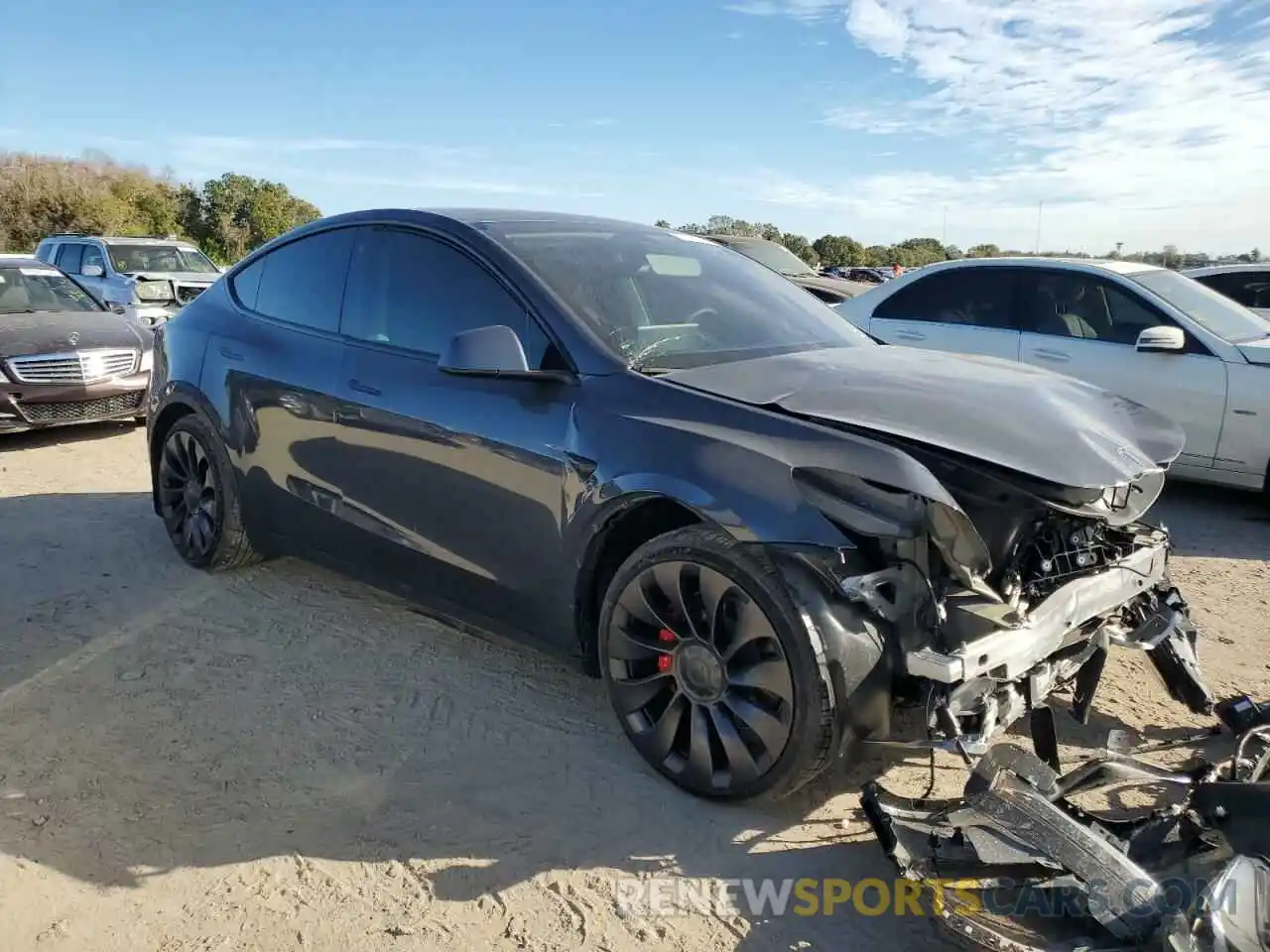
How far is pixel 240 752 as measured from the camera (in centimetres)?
332

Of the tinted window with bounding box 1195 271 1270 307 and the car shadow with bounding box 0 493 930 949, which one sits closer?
the car shadow with bounding box 0 493 930 949

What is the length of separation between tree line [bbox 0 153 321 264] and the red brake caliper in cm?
3558

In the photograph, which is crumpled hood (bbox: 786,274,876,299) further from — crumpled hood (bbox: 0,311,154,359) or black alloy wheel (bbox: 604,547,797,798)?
black alloy wheel (bbox: 604,547,797,798)

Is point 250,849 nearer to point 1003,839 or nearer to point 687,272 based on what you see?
point 1003,839

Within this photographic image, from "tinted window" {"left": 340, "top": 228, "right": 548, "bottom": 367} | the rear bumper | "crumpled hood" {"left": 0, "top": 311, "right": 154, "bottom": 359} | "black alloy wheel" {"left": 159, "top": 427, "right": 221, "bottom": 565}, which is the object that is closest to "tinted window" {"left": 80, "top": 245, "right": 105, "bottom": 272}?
"crumpled hood" {"left": 0, "top": 311, "right": 154, "bottom": 359}

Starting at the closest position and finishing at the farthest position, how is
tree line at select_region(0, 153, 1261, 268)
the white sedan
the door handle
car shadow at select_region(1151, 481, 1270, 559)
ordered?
car shadow at select_region(1151, 481, 1270, 559) → the white sedan → the door handle → tree line at select_region(0, 153, 1261, 268)

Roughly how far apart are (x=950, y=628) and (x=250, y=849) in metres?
2.03

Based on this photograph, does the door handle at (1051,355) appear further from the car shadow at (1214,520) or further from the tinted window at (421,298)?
the tinted window at (421,298)

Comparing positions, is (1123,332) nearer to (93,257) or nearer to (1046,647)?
(1046,647)

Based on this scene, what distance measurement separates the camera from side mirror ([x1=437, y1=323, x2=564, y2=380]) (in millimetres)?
3279

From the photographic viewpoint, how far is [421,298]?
3898 millimetres

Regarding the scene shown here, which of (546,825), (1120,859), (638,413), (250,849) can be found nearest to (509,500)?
(638,413)

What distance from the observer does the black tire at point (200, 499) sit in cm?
470

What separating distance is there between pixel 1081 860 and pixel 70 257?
55.5ft
